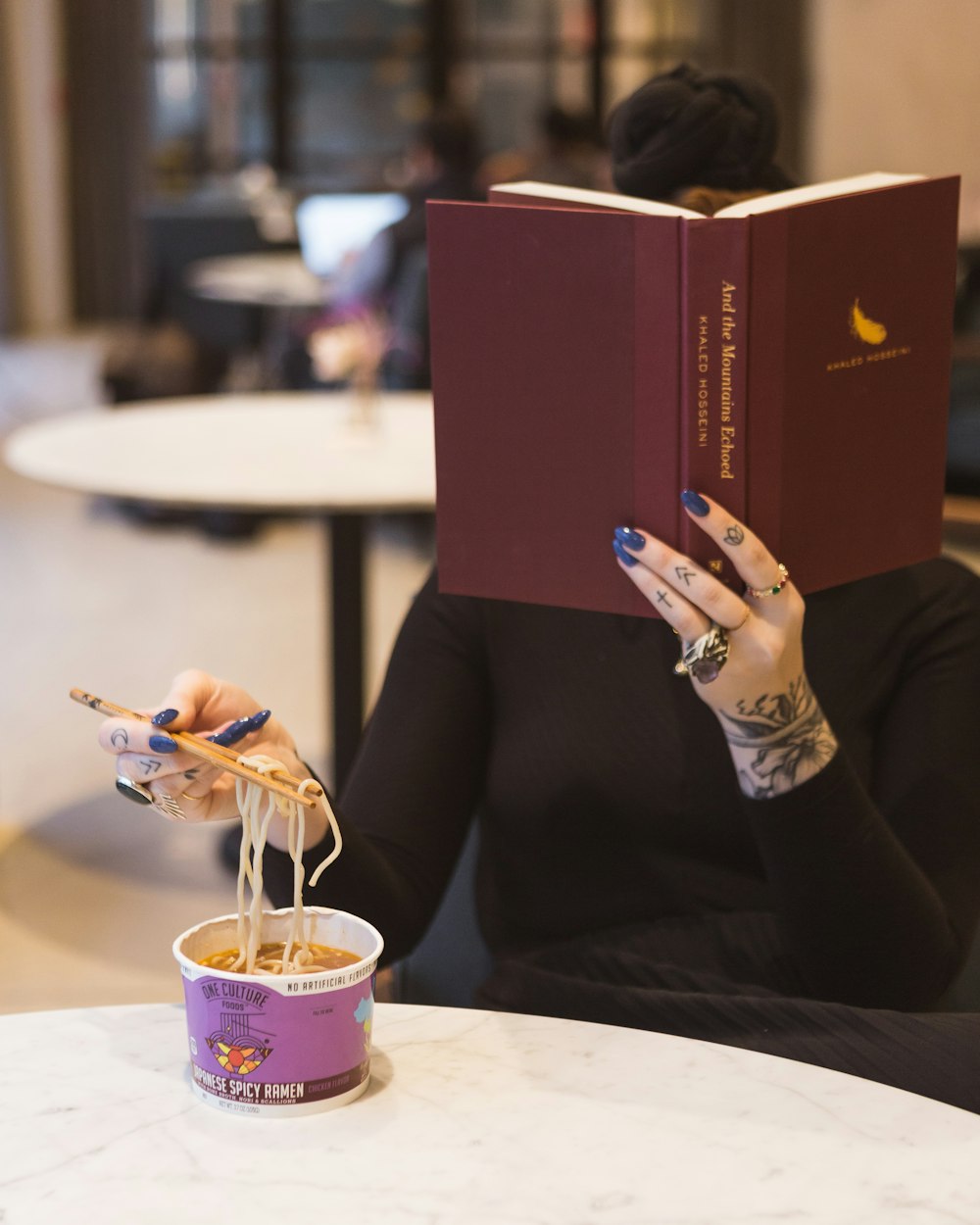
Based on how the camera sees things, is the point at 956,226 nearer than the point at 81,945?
Yes

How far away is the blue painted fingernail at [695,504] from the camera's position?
3.06 feet

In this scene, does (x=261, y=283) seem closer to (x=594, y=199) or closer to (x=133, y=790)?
(x=594, y=199)

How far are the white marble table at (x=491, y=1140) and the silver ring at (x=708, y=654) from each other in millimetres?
225

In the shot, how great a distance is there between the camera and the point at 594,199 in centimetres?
101

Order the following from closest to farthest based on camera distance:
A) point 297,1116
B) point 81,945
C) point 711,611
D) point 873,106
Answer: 1. point 297,1116
2. point 711,611
3. point 81,945
4. point 873,106

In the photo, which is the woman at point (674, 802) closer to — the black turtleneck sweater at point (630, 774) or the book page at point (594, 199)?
the black turtleneck sweater at point (630, 774)

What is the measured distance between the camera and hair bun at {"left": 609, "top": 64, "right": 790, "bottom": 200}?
119 centimetres

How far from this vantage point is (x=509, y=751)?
1.26 m

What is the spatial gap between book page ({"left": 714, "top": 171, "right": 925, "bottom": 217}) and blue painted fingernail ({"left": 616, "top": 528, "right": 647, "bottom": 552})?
0.19m

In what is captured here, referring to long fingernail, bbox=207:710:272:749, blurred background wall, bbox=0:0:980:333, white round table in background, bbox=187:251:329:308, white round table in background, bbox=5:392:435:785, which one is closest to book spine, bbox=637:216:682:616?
long fingernail, bbox=207:710:272:749

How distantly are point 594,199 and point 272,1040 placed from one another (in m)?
0.55

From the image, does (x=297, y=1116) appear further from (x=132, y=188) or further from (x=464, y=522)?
(x=132, y=188)

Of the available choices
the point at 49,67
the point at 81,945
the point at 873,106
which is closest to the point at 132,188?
the point at 49,67

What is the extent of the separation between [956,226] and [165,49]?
934 centimetres
